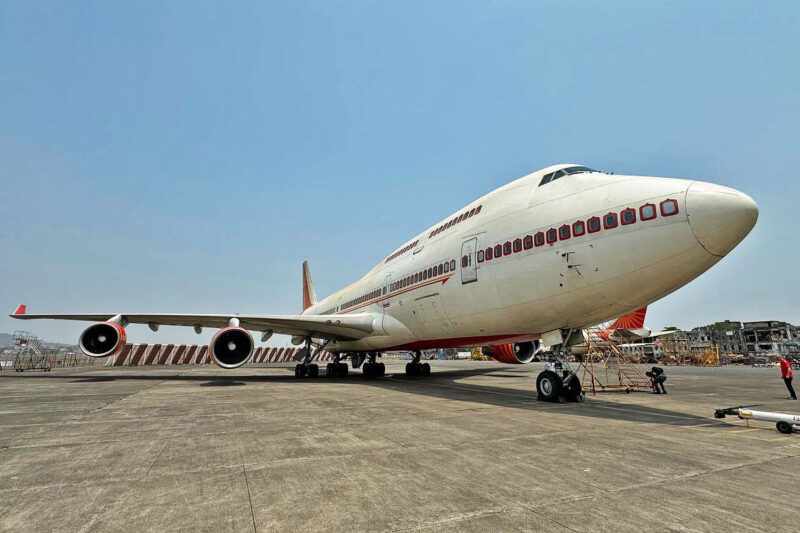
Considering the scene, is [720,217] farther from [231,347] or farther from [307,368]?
[307,368]

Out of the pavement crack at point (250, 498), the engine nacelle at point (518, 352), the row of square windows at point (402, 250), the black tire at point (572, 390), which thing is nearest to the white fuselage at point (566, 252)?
the black tire at point (572, 390)

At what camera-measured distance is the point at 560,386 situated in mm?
9812

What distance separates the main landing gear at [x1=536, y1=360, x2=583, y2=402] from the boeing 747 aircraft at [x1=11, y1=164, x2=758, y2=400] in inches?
1.6

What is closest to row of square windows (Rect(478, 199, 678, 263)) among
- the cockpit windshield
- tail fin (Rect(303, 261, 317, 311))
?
the cockpit windshield

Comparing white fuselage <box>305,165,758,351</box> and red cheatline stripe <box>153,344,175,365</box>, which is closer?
white fuselage <box>305,165,758,351</box>

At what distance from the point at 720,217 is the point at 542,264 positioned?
3295mm

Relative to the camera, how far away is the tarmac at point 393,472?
9.55 feet

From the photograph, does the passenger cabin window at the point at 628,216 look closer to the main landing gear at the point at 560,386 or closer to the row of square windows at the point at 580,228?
the row of square windows at the point at 580,228

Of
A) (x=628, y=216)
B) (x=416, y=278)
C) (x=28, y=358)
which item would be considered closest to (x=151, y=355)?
(x=28, y=358)

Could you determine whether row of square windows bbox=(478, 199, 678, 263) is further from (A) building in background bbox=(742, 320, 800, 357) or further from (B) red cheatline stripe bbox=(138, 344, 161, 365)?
(A) building in background bbox=(742, 320, 800, 357)

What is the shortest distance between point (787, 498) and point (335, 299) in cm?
2322

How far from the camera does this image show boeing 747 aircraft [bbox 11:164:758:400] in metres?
7.34

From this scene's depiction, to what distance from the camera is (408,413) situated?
7930 mm

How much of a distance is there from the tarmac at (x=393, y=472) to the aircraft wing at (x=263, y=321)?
8.28m
